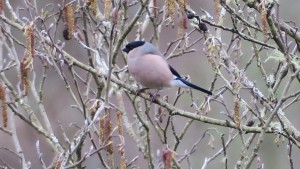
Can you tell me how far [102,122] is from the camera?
2.31 m

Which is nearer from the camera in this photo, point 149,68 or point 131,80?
point 149,68

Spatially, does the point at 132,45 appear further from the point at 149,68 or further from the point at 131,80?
the point at 131,80

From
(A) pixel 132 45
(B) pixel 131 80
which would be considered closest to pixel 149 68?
→ (A) pixel 132 45

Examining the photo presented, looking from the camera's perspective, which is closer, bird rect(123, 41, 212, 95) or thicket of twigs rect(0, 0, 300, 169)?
thicket of twigs rect(0, 0, 300, 169)

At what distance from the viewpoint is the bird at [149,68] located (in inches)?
131

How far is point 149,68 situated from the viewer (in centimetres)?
342

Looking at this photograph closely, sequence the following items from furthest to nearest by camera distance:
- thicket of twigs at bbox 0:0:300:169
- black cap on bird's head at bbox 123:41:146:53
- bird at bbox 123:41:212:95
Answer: black cap on bird's head at bbox 123:41:146:53 < bird at bbox 123:41:212:95 < thicket of twigs at bbox 0:0:300:169

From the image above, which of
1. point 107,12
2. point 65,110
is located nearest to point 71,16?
point 107,12

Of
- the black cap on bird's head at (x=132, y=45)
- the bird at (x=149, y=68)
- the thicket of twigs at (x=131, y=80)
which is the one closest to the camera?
the thicket of twigs at (x=131, y=80)

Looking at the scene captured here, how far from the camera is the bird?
11.0ft

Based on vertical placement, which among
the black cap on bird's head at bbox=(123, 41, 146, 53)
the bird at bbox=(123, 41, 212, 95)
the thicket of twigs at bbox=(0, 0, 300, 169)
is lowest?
the thicket of twigs at bbox=(0, 0, 300, 169)

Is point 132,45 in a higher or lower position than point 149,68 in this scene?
higher

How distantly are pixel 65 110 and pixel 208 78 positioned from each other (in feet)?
5.71

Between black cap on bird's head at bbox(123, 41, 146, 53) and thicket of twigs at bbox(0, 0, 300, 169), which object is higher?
black cap on bird's head at bbox(123, 41, 146, 53)
